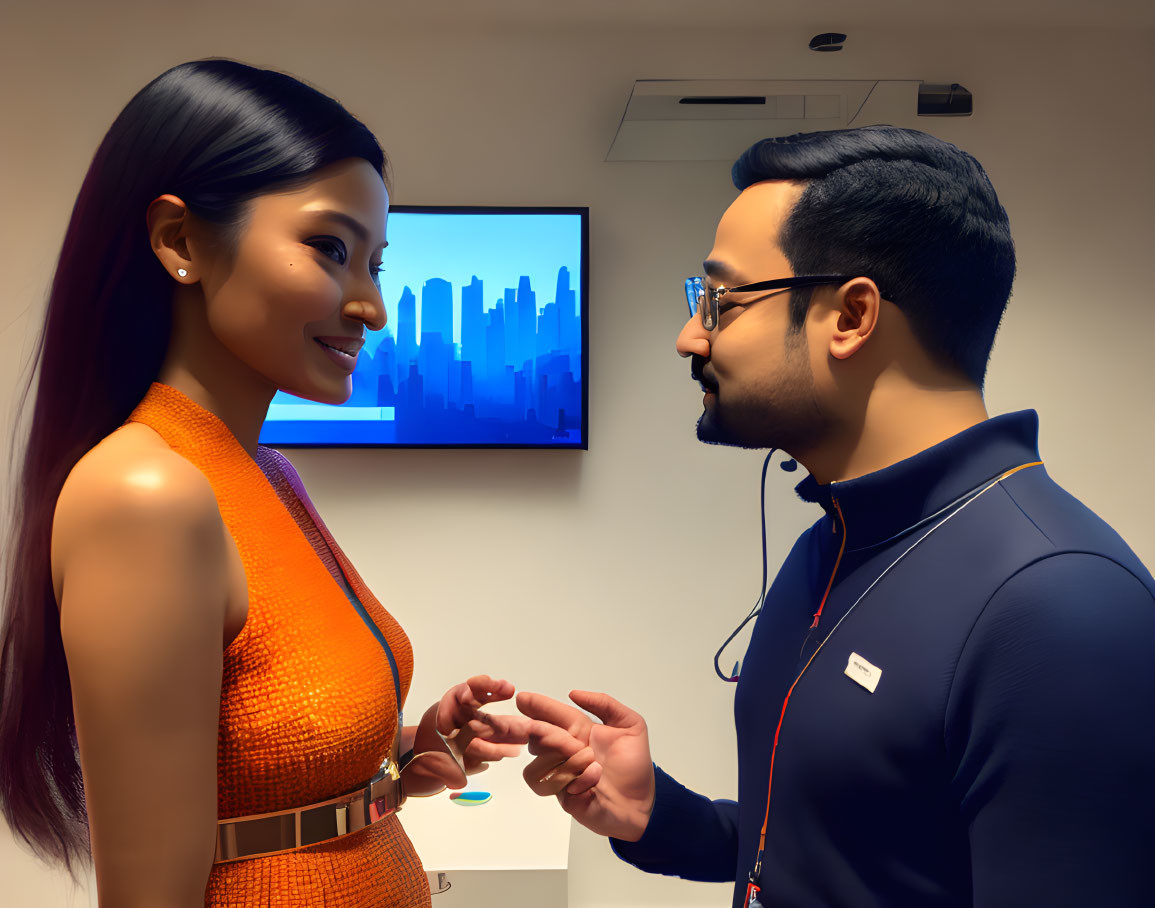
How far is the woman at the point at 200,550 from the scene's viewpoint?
87cm

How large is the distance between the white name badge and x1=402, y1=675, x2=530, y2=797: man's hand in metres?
0.55

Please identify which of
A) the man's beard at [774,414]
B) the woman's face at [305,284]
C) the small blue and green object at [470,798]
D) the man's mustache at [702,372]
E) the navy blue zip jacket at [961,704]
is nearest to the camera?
the navy blue zip jacket at [961,704]

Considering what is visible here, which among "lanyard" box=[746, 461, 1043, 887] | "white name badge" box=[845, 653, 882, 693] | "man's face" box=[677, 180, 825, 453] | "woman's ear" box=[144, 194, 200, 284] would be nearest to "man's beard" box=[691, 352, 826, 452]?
"man's face" box=[677, 180, 825, 453]

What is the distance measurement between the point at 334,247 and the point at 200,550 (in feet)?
1.46

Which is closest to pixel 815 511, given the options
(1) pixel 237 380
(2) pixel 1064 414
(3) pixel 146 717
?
(2) pixel 1064 414

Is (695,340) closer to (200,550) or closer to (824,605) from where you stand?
(824,605)

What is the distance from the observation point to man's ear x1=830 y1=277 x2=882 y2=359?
1.11 metres

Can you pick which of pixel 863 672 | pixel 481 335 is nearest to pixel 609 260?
pixel 481 335

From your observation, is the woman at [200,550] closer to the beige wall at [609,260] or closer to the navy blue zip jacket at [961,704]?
the navy blue zip jacket at [961,704]

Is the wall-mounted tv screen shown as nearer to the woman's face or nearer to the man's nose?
the man's nose

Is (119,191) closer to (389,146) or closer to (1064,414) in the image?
(389,146)

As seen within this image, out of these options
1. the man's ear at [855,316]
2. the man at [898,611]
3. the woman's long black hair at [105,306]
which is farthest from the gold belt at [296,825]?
the man's ear at [855,316]

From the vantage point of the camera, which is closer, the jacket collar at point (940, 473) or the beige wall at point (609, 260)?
the jacket collar at point (940, 473)

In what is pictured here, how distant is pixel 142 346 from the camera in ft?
3.53
